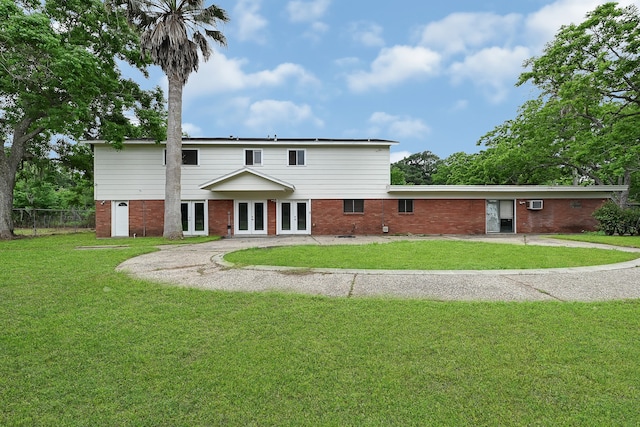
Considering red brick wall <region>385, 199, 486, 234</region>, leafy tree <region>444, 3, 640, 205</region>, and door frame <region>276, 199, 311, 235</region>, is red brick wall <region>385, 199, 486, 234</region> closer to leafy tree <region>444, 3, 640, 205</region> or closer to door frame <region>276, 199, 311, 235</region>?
door frame <region>276, 199, 311, 235</region>

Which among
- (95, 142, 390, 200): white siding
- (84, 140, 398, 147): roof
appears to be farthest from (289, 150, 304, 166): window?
(84, 140, 398, 147): roof

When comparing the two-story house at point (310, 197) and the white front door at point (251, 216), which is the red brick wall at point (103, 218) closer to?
the two-story house at point (310, 197)

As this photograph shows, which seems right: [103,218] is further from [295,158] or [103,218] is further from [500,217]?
[500,217]

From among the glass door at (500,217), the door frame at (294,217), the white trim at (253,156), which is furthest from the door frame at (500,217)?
the white trim at (253,156)

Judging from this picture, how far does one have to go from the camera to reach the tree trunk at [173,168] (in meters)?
16.5

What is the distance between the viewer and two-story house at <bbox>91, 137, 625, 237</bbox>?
1889cm

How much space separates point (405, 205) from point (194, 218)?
1253cm

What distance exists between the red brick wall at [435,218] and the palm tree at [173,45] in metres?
11.9

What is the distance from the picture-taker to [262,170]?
767 inches

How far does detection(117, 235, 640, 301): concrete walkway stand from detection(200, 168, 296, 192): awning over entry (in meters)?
10.3

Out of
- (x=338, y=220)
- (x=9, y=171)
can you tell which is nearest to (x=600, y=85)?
(x=338, y=220)

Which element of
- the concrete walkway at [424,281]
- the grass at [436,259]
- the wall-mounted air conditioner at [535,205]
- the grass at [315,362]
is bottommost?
the grass at [315,362]

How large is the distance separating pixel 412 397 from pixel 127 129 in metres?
20.5

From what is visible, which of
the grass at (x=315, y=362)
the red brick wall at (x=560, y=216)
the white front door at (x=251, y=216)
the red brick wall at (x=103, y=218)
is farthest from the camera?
the red brick wall at (x=560, y=216)
